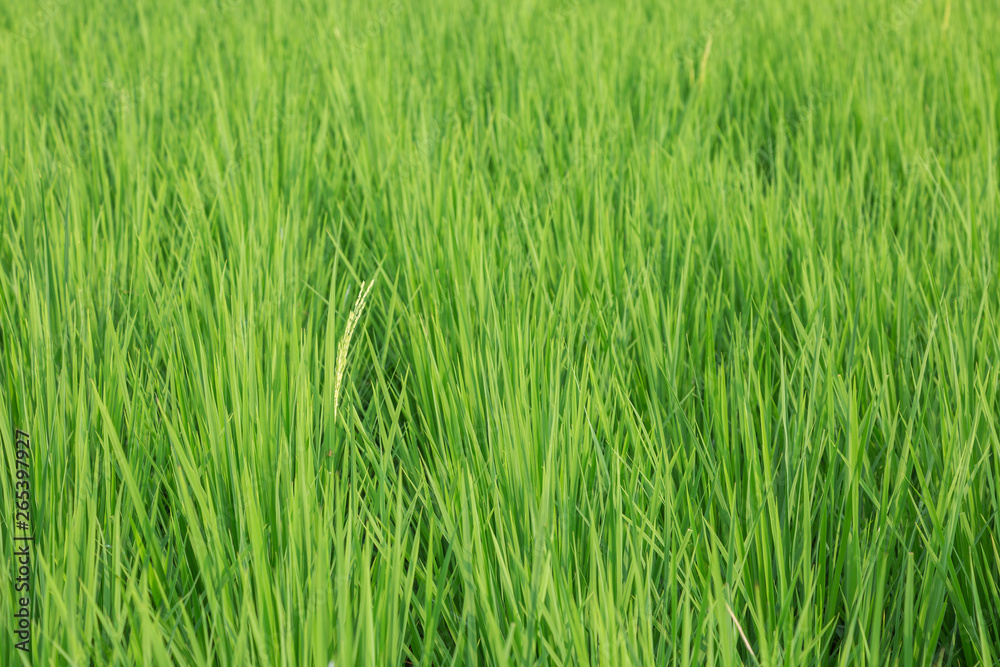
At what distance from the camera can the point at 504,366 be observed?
946 mm

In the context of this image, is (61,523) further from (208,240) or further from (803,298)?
(803,298)

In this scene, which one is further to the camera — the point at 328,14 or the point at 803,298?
the point at 328,14

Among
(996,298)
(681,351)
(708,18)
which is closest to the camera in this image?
(681,351)

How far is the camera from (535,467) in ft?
2.73

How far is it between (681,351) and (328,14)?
2481 mm

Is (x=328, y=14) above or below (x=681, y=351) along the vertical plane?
above

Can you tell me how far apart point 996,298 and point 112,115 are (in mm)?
2136

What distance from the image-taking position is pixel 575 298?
1287 mm

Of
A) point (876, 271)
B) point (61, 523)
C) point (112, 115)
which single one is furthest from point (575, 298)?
point (112, 115)

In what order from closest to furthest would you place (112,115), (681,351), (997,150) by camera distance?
(681,351), (997,150), (112,115)

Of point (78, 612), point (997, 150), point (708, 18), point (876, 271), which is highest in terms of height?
point (708, 18)

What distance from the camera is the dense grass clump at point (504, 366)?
28.2 inches

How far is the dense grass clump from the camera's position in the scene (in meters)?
0.72
